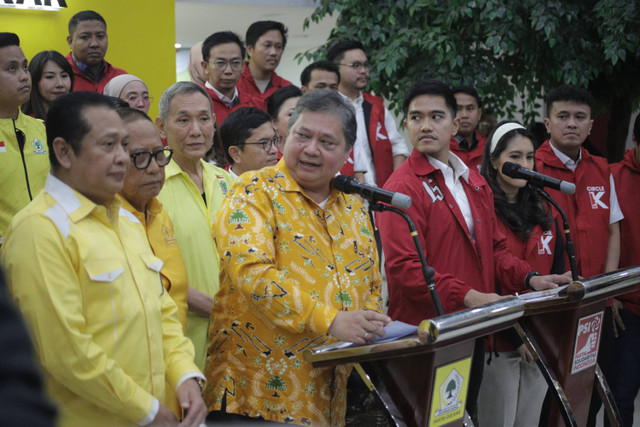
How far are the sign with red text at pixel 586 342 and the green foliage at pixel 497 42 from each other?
2970mm

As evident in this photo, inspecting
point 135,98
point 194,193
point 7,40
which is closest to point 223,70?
point 135,98

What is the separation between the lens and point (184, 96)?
10.2 ft

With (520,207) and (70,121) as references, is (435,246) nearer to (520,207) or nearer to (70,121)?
(520,207)

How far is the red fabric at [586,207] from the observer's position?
401cm

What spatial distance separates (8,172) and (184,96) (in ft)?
2.73

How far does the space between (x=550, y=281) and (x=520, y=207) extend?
0.55 meters

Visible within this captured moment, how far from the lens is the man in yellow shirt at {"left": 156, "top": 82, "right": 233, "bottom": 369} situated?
9.04 ft

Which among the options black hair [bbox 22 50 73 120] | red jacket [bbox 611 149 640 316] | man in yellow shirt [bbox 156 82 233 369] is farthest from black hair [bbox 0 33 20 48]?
red jacket [bbox 611 149 640 316]

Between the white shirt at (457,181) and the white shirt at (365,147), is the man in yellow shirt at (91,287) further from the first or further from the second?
the white shirt at (365,147)

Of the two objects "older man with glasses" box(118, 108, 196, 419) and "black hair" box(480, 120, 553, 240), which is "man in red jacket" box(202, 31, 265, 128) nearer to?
"black hair" box(480, 120, 553, 240)

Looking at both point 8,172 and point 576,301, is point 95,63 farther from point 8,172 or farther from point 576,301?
point 576,301

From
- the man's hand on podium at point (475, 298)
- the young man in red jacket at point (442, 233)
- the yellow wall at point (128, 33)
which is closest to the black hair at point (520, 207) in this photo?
the young man in red jacket at point (442, 233)

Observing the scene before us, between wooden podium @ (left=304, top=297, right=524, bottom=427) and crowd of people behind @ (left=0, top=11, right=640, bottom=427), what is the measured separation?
0.27 ft

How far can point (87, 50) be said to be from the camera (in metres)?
4.61
